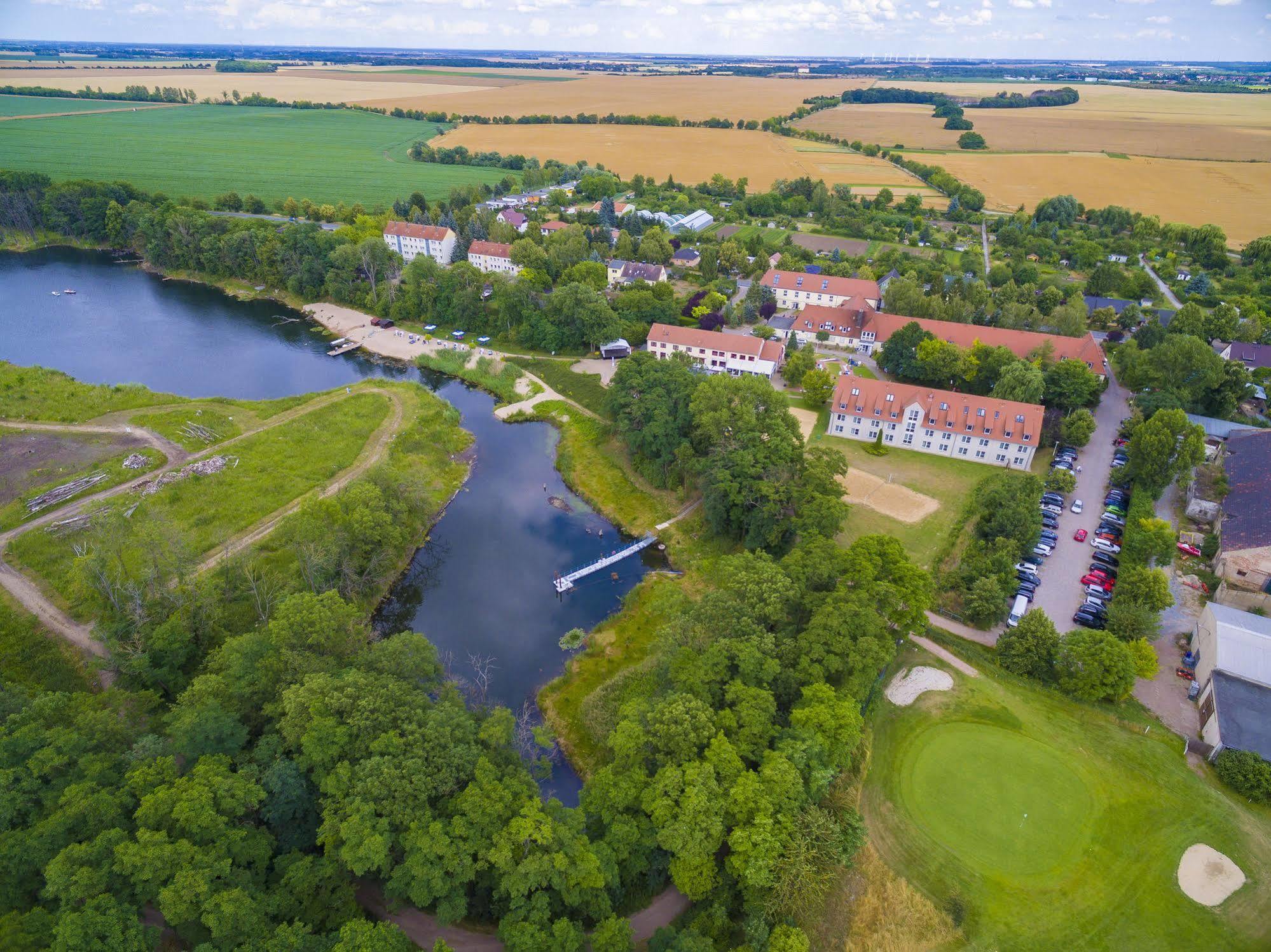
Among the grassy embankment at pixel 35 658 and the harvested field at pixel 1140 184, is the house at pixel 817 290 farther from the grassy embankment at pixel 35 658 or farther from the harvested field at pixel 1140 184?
the grassy embankment at pixel 35 658

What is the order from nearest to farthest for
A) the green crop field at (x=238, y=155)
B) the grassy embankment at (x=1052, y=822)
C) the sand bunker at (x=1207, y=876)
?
the grassy embankment at (x=1052, y=822), the sand bunker at (x=1207, y=876), the green crop field at (x=238, y=155)

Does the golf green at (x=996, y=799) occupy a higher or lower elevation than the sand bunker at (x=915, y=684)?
lower

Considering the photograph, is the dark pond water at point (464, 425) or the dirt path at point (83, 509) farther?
the dark pond water at point (464, 425)

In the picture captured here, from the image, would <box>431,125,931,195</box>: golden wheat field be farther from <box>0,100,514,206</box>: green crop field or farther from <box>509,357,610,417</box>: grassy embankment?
<box>509,357,610,417</box>: grassy embankment

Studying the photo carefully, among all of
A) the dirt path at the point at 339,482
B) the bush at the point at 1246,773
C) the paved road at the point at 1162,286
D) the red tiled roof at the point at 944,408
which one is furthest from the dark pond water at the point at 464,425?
the paved road at the point at 1162,286

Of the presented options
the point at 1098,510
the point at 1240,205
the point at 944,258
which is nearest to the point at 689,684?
the point at 1098,510

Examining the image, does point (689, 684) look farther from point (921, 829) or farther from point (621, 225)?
point (621, 225)

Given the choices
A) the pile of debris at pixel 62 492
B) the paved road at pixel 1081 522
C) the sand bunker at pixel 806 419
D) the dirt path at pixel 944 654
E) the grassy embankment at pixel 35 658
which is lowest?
the paved road at pixel 1081 522

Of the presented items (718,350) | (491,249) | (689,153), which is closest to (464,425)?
(718,350)

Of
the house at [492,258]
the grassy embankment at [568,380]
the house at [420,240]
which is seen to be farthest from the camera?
the house at [420,240]
